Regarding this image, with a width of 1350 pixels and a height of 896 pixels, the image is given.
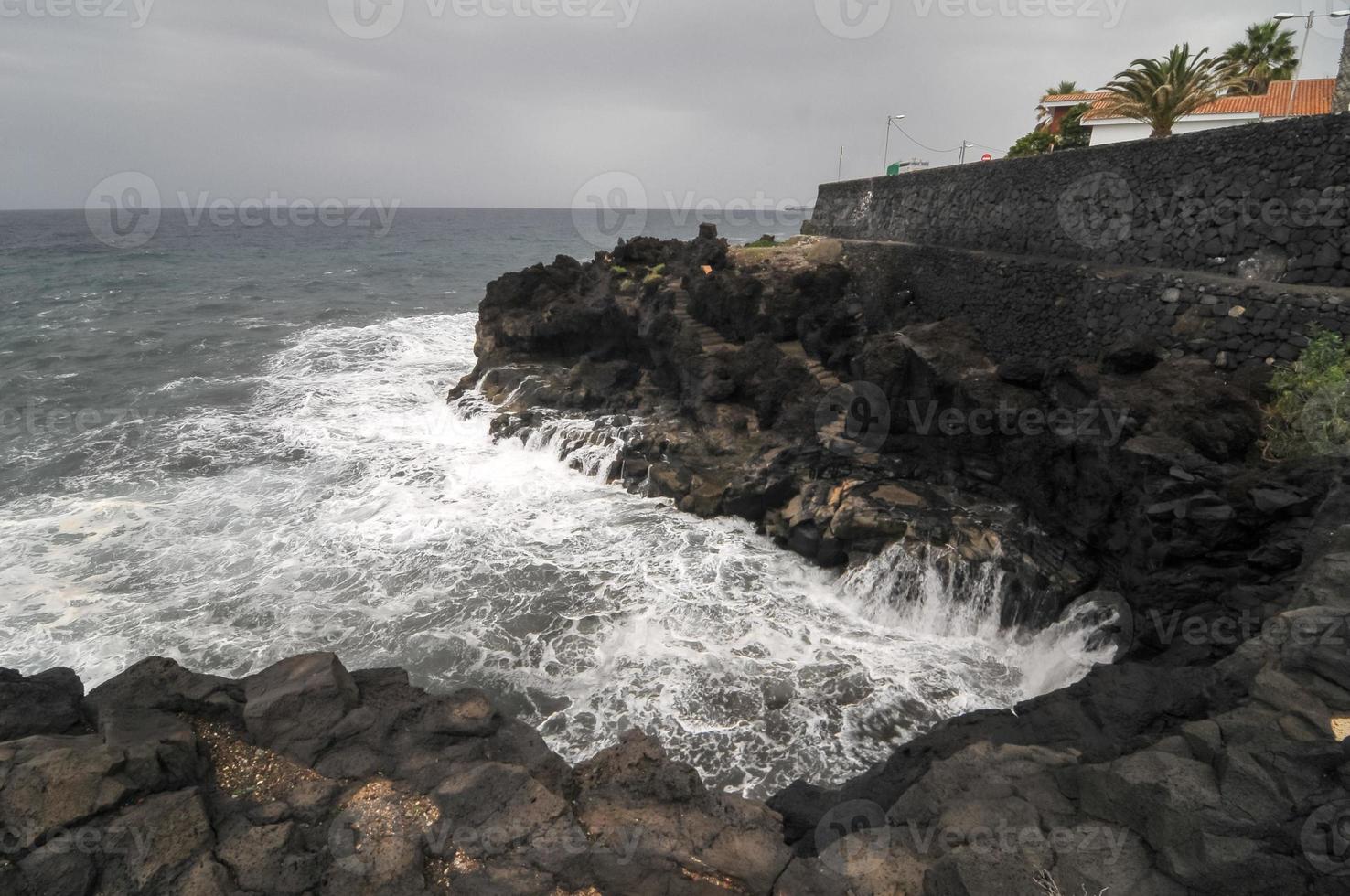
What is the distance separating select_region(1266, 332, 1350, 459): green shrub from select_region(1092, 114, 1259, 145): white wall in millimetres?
15789

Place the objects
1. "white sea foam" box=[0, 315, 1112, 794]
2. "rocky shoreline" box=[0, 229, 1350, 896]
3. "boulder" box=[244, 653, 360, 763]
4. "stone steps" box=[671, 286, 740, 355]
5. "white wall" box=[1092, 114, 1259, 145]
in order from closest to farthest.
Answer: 1. "rocky shoreline" box=[0, 229, 1350, 896]
2. "boulder" box=[244, 653, 360, 763]
3. "white sea foam" box=[0, 315, 1112, 794]
4. "stone steps" box=[671, 286, 740, 355]
5. "white wall" box=[1092, 114, 1259, 145]

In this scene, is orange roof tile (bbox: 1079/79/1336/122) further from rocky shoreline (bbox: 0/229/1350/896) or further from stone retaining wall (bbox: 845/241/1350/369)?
rocky shoreline (bbox: 0/229/1350/896)

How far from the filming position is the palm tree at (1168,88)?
15039 millimetres

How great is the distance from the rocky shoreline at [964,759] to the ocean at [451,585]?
1.49m

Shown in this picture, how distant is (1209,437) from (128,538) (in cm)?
2055

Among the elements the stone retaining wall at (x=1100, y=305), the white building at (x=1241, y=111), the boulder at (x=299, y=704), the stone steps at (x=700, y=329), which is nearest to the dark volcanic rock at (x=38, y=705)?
the boulder at (x=299, y=704)

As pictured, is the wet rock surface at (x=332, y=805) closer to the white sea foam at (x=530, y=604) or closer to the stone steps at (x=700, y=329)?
the white sea foam at (x=530, y=604)

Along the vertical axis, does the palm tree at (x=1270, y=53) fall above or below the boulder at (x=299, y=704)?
above

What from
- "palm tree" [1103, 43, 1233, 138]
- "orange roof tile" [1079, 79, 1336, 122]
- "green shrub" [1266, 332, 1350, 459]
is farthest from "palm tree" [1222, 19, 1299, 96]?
"green shrub" [1266, 332, 1350, 459]

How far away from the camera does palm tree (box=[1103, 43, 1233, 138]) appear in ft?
49.3

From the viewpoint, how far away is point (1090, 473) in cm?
1134

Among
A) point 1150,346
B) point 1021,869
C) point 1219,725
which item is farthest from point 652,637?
point 1150,346

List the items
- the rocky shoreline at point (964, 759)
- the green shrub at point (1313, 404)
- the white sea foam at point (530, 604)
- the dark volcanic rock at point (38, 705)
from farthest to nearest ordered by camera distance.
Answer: the white sea foam at point (530, 604)
the green shrub at point (1313, 404)
the dark volcanic rock at point (38, 705)
the rocky shoreline at point (964, 759)

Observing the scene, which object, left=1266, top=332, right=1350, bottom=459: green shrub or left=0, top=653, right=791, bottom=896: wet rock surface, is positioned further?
left=1266, top=332, right=1350, bottom=459: green shrub
